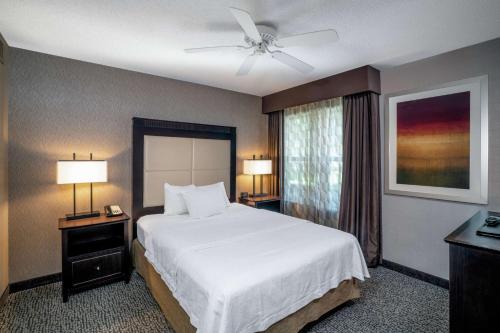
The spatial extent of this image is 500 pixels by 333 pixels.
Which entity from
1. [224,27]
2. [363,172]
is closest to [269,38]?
[224,27]

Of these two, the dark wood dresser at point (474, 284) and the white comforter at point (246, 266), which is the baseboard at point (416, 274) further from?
the dark wood dresser at point (474, 284)

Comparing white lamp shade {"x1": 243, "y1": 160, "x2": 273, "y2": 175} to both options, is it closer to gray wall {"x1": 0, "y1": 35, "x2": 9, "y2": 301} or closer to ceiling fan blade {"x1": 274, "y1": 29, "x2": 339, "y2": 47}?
ceiling fan blade {"x1": 274, "y1": 29, "x2": 339, "y2": 47}

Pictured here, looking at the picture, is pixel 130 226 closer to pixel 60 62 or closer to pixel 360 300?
pixel 60 62

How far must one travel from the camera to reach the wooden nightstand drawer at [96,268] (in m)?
2.53

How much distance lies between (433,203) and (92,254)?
3.88m

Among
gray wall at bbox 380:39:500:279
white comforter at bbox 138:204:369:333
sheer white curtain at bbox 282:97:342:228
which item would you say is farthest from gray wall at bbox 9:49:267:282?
gray wall at bbox 380:39:500:279

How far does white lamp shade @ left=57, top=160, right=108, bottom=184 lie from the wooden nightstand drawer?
2.78ft

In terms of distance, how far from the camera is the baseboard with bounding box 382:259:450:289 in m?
2.74

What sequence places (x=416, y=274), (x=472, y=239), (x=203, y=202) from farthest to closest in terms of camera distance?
(x=203, y=202) < (x=416, y=274) < (x=472, y=239)

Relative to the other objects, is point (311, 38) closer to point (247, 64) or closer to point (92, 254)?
point (247, 64)

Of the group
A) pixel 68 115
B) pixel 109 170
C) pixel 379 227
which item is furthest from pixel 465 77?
pixel 68 115

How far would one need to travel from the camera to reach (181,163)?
144 inches

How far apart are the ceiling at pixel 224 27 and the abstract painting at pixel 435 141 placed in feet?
1.96

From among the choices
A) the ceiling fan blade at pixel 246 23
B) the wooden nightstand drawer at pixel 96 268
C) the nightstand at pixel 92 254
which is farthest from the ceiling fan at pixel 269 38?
the wooden nightstand drawer at pixel 96 268
